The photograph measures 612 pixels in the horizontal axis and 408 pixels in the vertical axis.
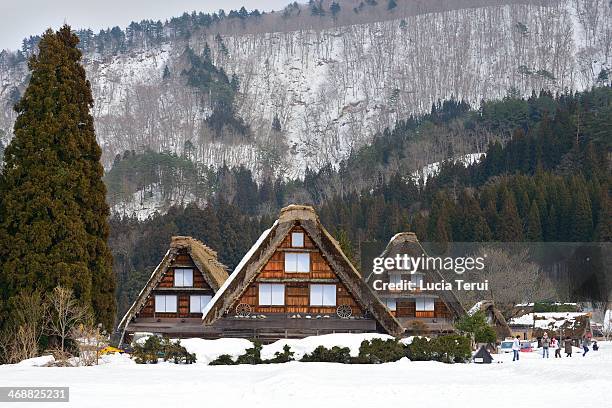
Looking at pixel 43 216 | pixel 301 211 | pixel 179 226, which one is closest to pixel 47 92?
pixel 43 216

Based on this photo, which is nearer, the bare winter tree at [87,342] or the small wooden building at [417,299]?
the bare winter tree at [87,342]

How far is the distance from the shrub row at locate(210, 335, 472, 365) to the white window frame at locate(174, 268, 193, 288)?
33.7 feet

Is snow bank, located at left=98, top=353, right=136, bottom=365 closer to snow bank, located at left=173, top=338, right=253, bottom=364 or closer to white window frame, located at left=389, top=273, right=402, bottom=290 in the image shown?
snow bank, located at left=173, top=338, right=253, bottom=364

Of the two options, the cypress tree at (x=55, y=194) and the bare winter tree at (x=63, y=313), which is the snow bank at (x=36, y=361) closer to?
the bare winter tree at (x=63, y=313)

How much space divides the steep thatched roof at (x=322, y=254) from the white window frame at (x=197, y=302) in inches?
187

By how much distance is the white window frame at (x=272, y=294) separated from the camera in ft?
111

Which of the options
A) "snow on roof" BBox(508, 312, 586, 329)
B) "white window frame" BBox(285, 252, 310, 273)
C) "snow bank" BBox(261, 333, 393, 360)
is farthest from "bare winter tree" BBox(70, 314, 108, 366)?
"snow on roof" BBox(508, 312, 586, 329)

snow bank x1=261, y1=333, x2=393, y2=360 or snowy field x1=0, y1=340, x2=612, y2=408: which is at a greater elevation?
snow bank x1=261, y1=333, x2=393, y2=360

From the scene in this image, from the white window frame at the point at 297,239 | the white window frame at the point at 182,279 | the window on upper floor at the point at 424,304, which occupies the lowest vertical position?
the window on upper floor at the point at 424,304

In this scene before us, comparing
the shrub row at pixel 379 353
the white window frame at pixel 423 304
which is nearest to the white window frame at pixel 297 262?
the shrub row at pixel 379 353

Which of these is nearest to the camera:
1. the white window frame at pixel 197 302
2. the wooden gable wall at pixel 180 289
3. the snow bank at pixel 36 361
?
the snow bank at pixel 36 361

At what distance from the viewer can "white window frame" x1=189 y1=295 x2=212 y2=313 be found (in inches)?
1494

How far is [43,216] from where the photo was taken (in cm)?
3036

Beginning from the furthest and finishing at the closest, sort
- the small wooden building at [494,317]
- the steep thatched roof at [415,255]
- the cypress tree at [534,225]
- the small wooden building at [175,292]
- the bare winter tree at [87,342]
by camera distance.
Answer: the cypress tree at [534,225], the small wooden building at [494,317], the steep thatched roof at [415,255], the small wooden building at [175,292], the bare winter tree at [87,342]
